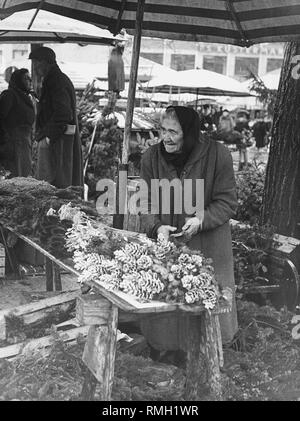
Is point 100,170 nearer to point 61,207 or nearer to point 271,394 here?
point 61,207

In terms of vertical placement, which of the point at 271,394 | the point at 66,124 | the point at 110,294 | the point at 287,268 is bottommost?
the point at 271,394

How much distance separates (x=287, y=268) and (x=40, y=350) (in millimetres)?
2068

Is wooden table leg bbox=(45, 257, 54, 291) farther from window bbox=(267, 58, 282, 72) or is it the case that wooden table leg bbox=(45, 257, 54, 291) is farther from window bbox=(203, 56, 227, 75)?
window bbox=(267, 58, 282, 72)

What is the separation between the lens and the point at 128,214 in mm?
5996

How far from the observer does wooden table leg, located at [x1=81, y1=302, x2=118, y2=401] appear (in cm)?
321

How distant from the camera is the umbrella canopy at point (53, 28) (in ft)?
20.9

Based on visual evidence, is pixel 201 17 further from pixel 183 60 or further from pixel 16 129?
pixel 183 60

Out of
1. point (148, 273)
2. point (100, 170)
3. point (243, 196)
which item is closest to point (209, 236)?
point (148, 273)

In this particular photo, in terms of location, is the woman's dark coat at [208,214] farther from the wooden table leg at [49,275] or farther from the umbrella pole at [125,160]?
the wooden table leg at [49,275]

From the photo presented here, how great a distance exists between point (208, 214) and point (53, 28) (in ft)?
11.6

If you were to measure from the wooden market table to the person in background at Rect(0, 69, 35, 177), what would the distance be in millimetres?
4656

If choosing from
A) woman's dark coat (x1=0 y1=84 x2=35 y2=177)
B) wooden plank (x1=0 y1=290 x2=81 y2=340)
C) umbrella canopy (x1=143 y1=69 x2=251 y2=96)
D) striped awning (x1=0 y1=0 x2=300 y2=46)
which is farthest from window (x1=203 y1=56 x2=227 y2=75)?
wooden plank (x1=0 y1=290 x2=81 y2=340)

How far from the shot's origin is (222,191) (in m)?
3.80

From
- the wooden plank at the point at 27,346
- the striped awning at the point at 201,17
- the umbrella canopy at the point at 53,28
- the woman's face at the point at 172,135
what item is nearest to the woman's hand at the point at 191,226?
the woman's face at the point at 172,135
